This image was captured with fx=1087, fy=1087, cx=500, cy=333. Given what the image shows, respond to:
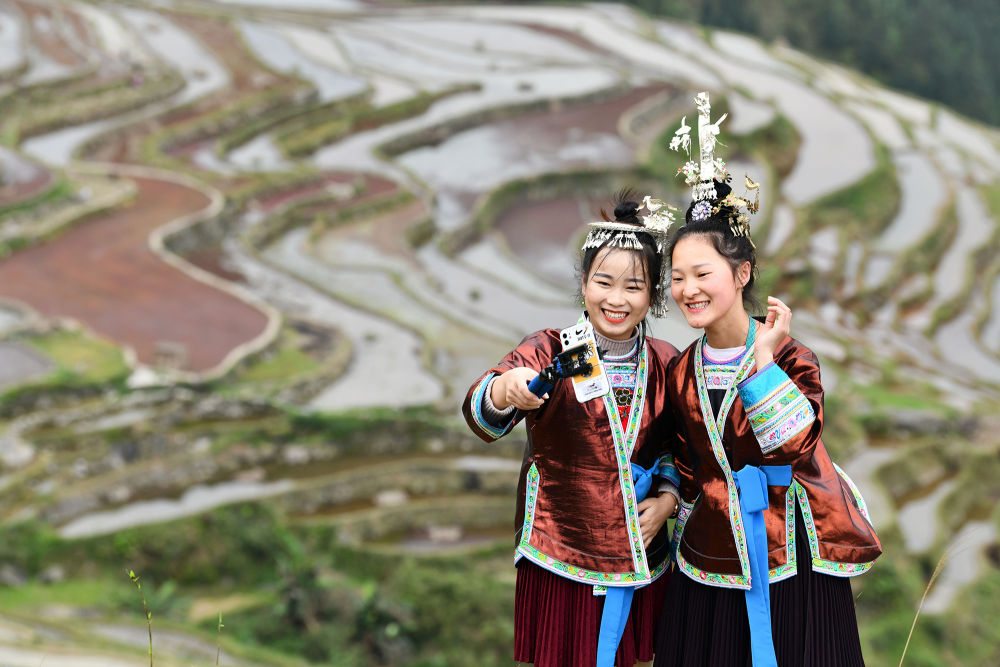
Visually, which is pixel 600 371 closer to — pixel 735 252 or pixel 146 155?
pixel 735 252

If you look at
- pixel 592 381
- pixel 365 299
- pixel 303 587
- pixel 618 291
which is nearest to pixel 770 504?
pixel 592 381

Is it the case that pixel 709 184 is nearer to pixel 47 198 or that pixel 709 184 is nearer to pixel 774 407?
pixel 774 407

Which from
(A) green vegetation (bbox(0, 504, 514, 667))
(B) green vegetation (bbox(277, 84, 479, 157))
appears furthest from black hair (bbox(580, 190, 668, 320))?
(B) green vegetation (bbox(277, 84, 479, 157))

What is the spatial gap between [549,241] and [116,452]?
1326 centimetres

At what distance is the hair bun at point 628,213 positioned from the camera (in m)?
3.45

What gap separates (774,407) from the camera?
122 inches

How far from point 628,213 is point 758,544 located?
109 centimetres

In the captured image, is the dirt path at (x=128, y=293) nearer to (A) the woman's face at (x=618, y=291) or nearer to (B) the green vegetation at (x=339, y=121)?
(B) the green vegetation at (x=339, y=121)

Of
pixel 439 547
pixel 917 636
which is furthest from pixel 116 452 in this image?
pixel 917 636

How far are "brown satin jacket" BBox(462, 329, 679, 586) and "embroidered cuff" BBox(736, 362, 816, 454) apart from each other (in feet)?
1.29

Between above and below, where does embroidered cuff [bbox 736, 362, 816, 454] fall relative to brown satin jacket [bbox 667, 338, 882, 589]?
above

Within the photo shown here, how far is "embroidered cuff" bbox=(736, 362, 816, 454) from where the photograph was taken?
10.1 feet

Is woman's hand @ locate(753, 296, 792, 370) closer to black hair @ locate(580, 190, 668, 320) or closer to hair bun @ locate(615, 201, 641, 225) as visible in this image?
black hair @ locate(580, 190, 668, 320)

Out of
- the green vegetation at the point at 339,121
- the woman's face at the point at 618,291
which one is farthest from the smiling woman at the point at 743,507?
the green vegetation at the point at 339,121
